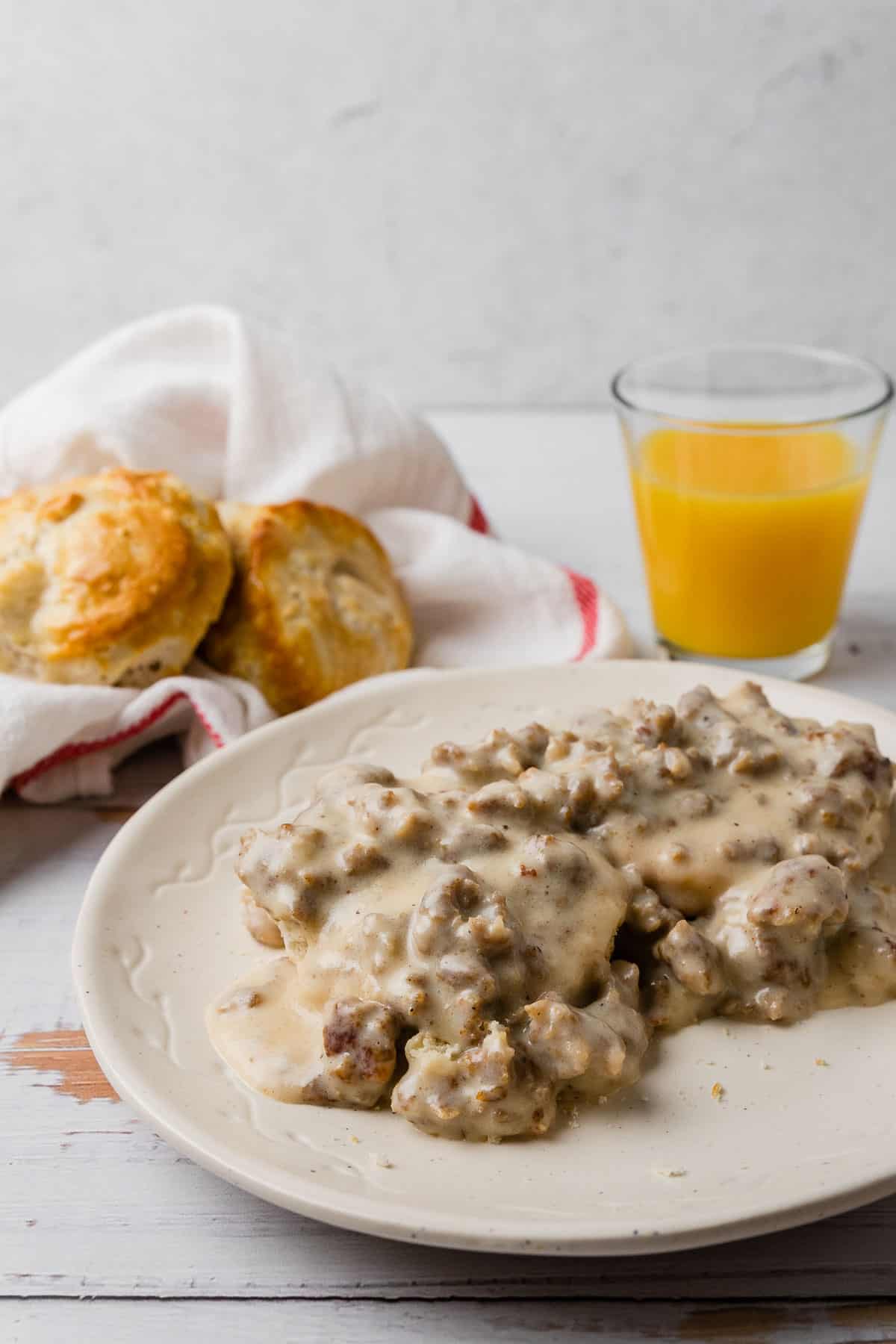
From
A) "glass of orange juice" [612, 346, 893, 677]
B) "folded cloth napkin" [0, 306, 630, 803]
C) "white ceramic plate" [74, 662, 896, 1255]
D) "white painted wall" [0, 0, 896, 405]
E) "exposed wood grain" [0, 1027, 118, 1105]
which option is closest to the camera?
"white ceramic plate" [74, 662, 896, 1255]

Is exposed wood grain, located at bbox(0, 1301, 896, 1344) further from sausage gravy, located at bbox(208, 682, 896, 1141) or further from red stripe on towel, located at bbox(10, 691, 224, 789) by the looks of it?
red stripe on towel, located at bbox(10, 691, 224, 789)

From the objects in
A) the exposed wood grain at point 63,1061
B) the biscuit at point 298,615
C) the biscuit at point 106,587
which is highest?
the biscuit at point 106,587

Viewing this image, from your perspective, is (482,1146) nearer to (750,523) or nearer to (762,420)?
(750,523)

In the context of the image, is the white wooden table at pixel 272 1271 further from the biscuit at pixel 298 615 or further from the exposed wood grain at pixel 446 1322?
the biscuit at pixel 298 615

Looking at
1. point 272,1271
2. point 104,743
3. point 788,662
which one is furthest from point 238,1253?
point 788,662

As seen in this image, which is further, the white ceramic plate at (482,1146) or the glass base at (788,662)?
the glass base at (788,662)

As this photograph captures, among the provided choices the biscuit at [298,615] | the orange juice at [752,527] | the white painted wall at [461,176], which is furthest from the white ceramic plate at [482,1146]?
the white painted wall at [461,176]

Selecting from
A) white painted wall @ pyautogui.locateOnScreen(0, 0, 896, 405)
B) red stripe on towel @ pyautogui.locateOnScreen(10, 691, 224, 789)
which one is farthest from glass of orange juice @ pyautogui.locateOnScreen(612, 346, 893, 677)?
white painted wall @ pyautogui.locateOnScreen(0, 0, 896, 405)
